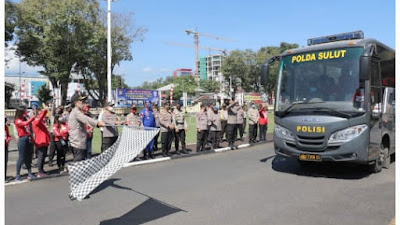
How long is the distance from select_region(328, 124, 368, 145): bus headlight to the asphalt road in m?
0.87

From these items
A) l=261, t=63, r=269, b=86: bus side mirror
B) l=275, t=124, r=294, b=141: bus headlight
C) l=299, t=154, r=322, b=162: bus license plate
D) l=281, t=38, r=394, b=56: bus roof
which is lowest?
l=299, t=154, r=322, b=162: bus license plate

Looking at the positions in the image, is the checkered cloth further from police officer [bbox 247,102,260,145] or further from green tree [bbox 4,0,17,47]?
green tree [bbox 4,0,17,47]

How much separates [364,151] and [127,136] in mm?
5103

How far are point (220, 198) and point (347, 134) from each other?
3.11 metres

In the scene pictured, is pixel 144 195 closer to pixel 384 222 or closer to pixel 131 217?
pixel 131 217

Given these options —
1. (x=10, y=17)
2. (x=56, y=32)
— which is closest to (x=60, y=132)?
(x=56, y=32)

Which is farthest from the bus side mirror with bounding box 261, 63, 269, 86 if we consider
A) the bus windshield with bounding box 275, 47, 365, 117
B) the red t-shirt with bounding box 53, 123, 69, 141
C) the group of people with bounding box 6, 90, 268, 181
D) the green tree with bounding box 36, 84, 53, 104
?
the green tree with bounding box 36, 84, 53, 104

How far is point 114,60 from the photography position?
35469 millimetres

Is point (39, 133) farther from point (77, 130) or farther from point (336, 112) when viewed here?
point (336, 112)

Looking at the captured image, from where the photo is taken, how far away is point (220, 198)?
22.5 ft

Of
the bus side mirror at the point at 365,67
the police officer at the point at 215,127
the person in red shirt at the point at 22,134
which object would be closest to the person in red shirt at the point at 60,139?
the person in red shirt at the point at 22,134

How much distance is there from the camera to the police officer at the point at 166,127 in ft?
39.6

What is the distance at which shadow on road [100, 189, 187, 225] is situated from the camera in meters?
5.60

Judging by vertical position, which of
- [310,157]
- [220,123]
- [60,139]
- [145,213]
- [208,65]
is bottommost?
[145,213]
